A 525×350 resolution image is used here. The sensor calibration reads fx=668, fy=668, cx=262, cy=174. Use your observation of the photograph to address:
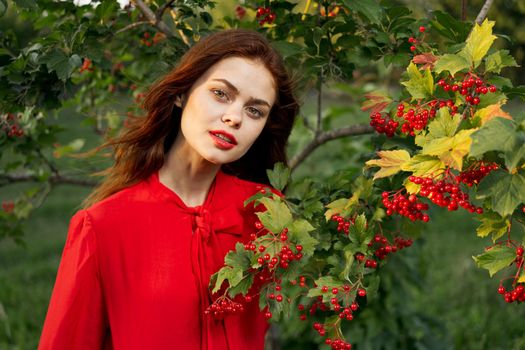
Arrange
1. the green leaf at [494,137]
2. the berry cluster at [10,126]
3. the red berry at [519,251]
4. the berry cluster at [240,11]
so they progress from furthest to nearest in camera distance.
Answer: the berry cluster at [240,11]
the berry cluster at [10,126]
the red berry at [519,251]
the green leaf at [494,137]

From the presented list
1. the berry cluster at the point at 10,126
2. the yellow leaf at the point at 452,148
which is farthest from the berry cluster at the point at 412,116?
the berry cluster at the point at 10,126

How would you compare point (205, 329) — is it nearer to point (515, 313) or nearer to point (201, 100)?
point (201, 100)

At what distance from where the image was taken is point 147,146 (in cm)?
219

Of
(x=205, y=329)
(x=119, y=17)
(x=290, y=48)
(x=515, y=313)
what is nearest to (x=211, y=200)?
(x=205, y=329)

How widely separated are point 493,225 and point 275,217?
22.4 inches

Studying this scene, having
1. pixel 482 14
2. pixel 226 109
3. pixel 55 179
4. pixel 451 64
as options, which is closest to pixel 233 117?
pixel 226 109

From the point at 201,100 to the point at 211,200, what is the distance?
35cm

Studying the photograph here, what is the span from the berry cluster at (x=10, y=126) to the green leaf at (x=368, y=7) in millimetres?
1390

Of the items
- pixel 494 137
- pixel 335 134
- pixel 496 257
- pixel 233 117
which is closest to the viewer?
pixel 494 137

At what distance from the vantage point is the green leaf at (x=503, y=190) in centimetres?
143

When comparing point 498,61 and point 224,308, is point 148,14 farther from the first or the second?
point 498,61

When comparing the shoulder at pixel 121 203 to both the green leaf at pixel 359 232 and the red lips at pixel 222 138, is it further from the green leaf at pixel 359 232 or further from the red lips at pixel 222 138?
the green leaf at pixel 359 232

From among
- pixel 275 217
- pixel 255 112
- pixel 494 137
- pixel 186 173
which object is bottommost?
pixel 186 173

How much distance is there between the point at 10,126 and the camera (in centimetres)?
266
